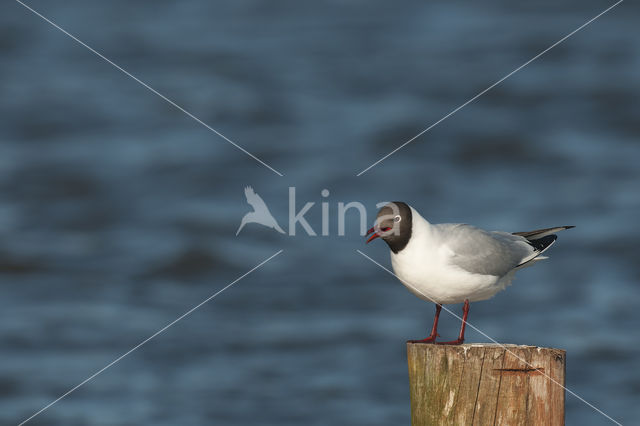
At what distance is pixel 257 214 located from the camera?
1583 centimetres

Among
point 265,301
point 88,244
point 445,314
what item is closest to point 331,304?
point 265,301

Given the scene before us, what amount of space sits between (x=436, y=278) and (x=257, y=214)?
430 inches

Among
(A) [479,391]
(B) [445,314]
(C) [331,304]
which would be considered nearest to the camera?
(A) [479,391]

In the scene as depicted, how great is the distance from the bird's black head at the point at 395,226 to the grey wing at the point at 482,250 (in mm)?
254

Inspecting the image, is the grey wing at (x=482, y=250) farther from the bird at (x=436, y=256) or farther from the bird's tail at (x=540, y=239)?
the bird's tail at (x=540, y=239)

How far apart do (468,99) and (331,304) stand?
7.14 metres

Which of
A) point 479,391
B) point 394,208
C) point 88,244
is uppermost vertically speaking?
point 88,244

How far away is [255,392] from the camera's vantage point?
974cm

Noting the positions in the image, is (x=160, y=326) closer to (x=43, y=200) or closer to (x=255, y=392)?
(x=255, y=392)

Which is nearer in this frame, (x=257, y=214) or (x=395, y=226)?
(x=395, y=226)
